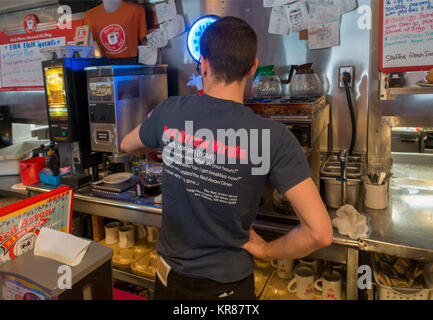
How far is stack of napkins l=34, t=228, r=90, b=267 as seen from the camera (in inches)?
44.0

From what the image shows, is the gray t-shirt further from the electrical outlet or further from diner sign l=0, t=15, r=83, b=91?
diner sign l=0, t=15, r=83, b=91

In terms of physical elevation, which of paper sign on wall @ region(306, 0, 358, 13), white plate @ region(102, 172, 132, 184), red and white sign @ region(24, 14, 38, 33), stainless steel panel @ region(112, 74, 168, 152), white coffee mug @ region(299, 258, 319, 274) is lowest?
white coffee mug @ region(299, 258, 319, 274)

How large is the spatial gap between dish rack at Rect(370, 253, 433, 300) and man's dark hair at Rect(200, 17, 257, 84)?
1.28 meters

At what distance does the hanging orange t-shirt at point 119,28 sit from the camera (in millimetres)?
2928

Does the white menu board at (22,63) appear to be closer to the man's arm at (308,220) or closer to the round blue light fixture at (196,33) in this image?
the round blue light fixture at (196,33)

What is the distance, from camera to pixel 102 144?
2.47 meters

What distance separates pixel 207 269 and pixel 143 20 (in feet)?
7.68

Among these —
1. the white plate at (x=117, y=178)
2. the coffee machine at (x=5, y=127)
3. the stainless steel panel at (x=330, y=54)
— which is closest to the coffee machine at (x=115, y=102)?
the white plate at (x=117, y=178)

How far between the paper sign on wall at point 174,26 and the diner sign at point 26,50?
1073 millimetres

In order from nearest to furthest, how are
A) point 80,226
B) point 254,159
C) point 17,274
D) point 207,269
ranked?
point 17,274 → point 254,159 → point 207,269 → point 80,226

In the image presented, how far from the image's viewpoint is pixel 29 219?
1.20 meters

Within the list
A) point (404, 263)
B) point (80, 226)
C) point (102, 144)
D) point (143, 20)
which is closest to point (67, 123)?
point (102, 144)

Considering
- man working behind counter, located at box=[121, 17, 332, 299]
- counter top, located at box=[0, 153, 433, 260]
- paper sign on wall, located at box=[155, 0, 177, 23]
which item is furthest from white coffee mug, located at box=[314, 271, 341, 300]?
paper sign on wall, located at box=[155, 0, 177, 23]

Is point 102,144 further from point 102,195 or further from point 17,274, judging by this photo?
point 17,274
